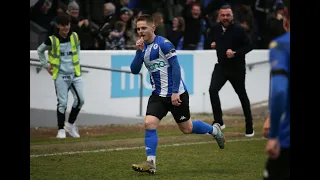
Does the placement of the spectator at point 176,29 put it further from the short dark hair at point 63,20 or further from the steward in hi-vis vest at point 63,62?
the short dark hair at point 63,20

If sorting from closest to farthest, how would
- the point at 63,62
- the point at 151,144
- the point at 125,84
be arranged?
1. the point at 151,144
2. the point at 63,62
3. the point at 125,84

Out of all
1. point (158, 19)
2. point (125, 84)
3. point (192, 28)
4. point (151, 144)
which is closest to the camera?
point (151, 144)

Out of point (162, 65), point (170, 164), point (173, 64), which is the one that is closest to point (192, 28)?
point (170, 164)

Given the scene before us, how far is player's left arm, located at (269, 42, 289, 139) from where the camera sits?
18.8 ft

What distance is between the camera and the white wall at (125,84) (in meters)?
16.5

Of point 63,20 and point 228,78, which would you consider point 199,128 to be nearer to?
point 228,78

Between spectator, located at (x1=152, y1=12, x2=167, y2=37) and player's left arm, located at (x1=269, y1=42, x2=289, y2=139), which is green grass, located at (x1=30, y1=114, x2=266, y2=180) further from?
spectator, located at (x1=152, y1=12, x2=167, y2=37)

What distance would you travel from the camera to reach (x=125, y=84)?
1781 centimetres

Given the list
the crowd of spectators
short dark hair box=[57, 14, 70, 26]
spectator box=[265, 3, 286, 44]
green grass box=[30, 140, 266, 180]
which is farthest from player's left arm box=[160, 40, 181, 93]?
spectator box=[265, 3, 286, 44]

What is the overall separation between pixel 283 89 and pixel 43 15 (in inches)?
492

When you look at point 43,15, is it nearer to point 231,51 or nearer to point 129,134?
point 129,134

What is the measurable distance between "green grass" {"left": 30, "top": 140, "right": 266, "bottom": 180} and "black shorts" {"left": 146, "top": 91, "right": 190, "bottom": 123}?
0.75 m

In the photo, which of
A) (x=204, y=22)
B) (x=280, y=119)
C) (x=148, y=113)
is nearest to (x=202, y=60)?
(x=204, y=22)

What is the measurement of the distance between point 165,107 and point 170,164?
42.3 inches
